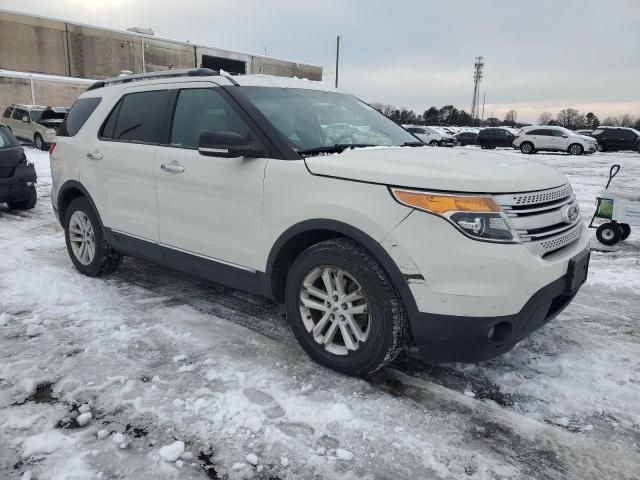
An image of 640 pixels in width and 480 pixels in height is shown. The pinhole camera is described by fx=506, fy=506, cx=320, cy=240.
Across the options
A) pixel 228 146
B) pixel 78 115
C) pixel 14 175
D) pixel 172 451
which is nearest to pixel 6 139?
pixel 14 175

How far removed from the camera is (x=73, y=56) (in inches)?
1561

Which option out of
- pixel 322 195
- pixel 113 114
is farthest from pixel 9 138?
pixel 322 195

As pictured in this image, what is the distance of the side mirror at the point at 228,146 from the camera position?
10.6ft

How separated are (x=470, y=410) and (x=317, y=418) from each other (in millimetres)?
867

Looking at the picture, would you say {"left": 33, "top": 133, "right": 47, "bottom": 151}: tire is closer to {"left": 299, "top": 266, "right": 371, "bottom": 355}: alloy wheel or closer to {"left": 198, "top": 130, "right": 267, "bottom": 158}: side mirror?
{"left": 198, "top": 130, "right": 267, "bottom": 158}: side mirror

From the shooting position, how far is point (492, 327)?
2.66 m

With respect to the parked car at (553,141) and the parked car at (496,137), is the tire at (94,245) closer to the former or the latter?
the parked car at (553,141)

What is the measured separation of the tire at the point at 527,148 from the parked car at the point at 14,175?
2626 cm

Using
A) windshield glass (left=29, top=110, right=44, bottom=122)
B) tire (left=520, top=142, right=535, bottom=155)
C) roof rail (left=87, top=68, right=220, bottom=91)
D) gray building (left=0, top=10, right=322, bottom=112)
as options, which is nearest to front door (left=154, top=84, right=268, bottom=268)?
roof rail (left=87, top=68, right=220, bottom=91)

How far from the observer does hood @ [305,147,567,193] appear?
2.68 m

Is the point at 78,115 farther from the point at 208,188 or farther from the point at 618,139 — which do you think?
the point at 618,139

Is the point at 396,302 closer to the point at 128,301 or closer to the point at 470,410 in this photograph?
the point at 470,410

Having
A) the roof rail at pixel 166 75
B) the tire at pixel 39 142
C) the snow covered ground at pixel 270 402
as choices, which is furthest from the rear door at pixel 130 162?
the tire at pixel 39 142

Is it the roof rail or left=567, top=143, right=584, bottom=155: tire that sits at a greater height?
the roof rail
